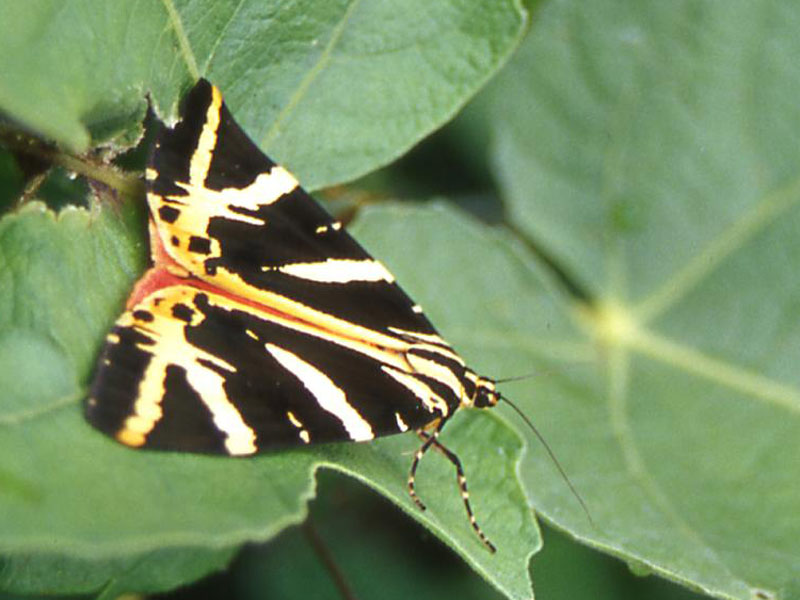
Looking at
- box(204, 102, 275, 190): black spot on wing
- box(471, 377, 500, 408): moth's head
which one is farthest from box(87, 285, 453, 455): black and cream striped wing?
box(204, 102, 275, 190): black spot on wing

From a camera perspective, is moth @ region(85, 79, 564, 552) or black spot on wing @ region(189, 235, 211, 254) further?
black spot on wing @ region(189, 235, 211, 254)

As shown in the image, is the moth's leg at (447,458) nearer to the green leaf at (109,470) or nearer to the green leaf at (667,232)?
the green leaf at (109,470)

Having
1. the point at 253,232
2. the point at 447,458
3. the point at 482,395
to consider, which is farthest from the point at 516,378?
the point at 253,232

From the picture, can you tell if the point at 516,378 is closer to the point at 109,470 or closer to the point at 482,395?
the point at 482,395

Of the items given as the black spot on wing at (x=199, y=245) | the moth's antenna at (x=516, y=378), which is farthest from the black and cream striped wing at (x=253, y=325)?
the moth's antenna at (x=516, y=378)

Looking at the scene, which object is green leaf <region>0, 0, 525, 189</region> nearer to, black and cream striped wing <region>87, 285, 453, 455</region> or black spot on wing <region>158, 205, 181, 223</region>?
black spot on wing <region>158, 205, 181, 223</region>

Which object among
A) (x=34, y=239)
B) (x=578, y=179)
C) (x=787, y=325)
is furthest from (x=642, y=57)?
(x=34, y=239)

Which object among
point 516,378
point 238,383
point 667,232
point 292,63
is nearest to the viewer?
point 238,383
